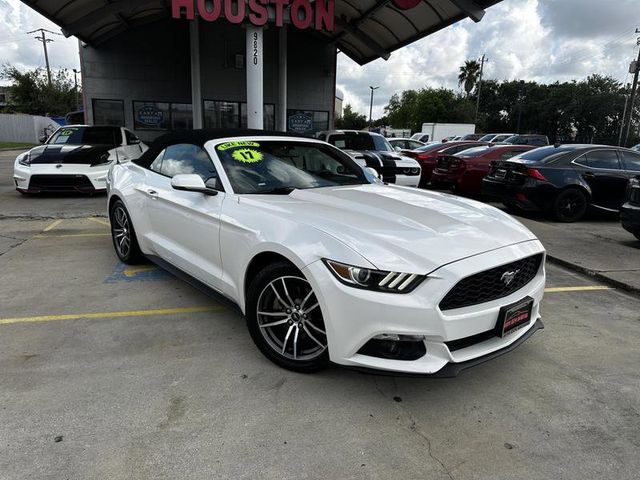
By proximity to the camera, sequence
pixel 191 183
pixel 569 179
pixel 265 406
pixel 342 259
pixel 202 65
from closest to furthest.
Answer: pixel 342 259 < pixel 265 406 < pixel 191 183 < pixel 569 179 < pixel 202 65

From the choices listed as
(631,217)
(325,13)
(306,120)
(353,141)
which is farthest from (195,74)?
(631,217)

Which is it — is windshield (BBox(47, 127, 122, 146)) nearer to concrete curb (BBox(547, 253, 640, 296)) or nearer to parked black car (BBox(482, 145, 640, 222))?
parked black car (BBox(482, 145, 640, 222))

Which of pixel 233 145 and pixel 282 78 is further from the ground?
pixel 282 78

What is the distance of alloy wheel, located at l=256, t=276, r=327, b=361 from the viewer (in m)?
2.89

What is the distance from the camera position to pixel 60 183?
9953 millimetres

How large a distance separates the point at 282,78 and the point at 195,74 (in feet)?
10.9

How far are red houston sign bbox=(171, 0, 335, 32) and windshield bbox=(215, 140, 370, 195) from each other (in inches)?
361

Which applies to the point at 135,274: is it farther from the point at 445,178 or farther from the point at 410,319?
the point at 445,178

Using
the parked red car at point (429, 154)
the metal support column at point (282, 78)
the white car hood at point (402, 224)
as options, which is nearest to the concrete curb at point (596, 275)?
the white car hood at point (402, 224)

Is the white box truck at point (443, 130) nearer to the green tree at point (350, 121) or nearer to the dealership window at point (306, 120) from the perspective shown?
the dealership window at point (306, 120)

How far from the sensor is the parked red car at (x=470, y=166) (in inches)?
440

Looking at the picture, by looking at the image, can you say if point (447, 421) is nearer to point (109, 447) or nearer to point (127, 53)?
point (109, 447)

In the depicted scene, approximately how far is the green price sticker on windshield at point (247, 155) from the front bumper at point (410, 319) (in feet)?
4.86

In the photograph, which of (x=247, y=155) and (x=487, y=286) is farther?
(x=247, y=155)
